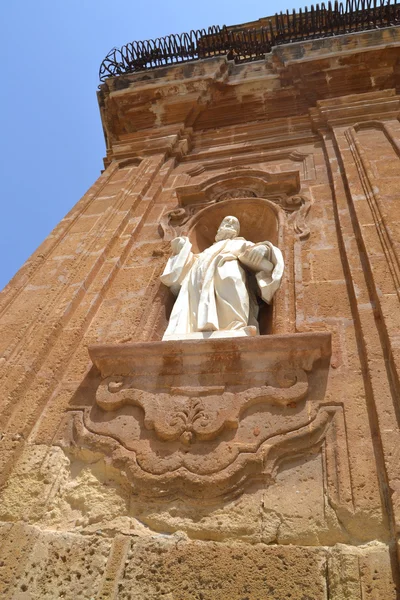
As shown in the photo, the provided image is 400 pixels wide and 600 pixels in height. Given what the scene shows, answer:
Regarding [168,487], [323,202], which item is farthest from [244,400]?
[323,202]

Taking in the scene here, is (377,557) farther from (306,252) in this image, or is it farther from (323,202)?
(323,202)

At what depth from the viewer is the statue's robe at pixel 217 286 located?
3787 mm

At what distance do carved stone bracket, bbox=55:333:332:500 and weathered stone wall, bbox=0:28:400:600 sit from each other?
38mm

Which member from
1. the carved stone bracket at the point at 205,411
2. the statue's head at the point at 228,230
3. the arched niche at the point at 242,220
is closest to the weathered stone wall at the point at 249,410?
the carved stone bracket at the point at 205,411

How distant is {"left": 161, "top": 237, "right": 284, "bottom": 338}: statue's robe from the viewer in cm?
379

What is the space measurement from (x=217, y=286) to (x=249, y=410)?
1327mm

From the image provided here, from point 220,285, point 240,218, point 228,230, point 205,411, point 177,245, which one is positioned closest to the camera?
point 205,411

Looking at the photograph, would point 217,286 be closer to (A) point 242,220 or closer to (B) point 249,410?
(B) point 249,410

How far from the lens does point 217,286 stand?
410 cm

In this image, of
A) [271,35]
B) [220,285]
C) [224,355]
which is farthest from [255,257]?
[271,35]

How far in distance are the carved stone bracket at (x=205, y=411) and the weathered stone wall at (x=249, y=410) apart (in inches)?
1.5

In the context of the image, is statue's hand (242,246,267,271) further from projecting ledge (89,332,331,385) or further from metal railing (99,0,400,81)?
metal railing (99,0,400,81)

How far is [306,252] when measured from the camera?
4.64m

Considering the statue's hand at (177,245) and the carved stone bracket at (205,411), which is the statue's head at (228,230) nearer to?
the statue's hand at (177,245)
